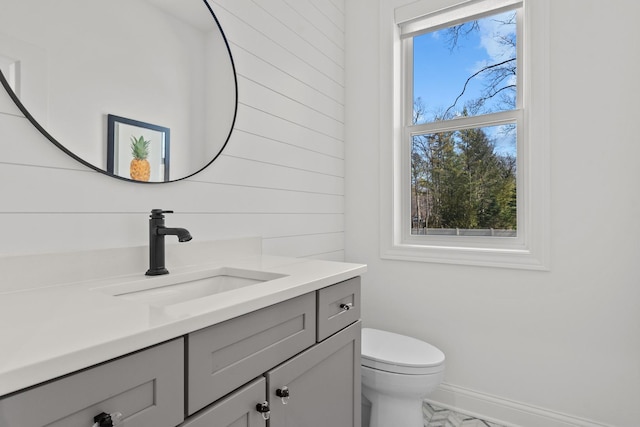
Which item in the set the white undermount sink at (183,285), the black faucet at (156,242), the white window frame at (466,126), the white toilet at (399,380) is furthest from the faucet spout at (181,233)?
the white window frame at (466,126)

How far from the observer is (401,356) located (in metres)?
1.58

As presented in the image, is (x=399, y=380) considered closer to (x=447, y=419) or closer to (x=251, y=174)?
(x=447, y=419)

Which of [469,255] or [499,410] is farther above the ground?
[469,255]

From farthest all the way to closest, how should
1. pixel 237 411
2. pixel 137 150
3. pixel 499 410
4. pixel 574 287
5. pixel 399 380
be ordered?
1. pixel 499 410
2. pixel 574 287
3. pixel 399 380
4. pixel 137 150
5. pixel 237 411

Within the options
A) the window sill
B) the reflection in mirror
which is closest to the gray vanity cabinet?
the reflection in mirror

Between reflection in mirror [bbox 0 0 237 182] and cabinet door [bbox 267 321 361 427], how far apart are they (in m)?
0.75

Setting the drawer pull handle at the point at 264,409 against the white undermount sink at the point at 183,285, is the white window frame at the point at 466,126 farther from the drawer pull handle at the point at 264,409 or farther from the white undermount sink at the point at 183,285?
the drawer pull handle at the point at 264,409

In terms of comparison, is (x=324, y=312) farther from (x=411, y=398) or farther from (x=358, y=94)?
(x=358, y=94)

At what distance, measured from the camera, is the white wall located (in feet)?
5.14

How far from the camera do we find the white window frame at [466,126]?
5.69 ft

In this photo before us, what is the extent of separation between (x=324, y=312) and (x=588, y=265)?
4.42 feet

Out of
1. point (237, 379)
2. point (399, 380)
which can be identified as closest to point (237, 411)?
point (237, 379)

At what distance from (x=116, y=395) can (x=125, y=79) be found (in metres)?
0.93

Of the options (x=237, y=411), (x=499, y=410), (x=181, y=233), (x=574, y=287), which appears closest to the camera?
(x=237, y=411)
